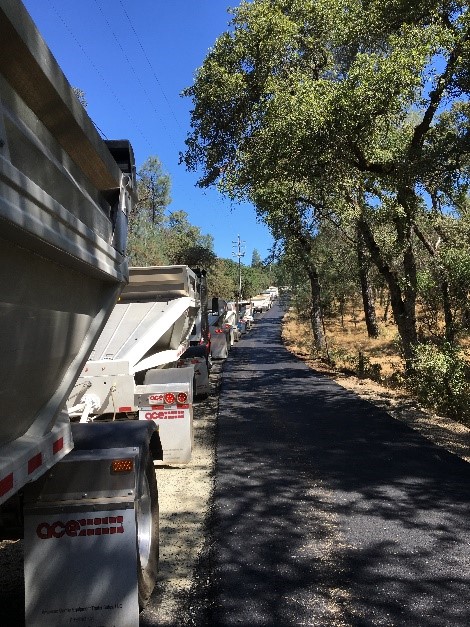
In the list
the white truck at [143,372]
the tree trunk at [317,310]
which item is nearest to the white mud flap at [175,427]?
the white truck at [143,372]

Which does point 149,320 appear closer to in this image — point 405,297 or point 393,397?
point 393,397

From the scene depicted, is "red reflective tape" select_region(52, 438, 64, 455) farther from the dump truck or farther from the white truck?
the white truck

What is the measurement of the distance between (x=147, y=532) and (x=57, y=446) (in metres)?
1.19

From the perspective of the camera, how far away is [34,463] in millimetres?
2842

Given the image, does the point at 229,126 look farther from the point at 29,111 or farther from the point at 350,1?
the point at 29,111

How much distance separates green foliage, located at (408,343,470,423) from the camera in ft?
36.5

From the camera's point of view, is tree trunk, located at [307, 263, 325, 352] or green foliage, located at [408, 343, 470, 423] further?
tree trunk, located at [307, 263, 325, 352]

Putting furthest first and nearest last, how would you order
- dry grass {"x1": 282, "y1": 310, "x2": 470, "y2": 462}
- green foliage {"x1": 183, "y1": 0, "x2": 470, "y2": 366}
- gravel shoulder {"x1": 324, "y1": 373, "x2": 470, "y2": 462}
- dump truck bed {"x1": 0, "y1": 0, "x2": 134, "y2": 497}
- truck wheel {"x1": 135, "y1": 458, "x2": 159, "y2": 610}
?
1. green foliage {"x1": 183, "y1": 0, "x2": 470, "y2": 366}
2. dry grass {"x1": 282, "y1": 310, "x2": 470, "y2": 462}
3. gravel shoulder {"x1": 324, "y1": 373, "x2": 470, "y2": 462}
4. truck wheel {"x1": 135, "y1": 458, "x2": 159, "y2": 610}
5. dump truck bed {"x1": 0, "y1": 0, "x2": 134, "y2": 497}

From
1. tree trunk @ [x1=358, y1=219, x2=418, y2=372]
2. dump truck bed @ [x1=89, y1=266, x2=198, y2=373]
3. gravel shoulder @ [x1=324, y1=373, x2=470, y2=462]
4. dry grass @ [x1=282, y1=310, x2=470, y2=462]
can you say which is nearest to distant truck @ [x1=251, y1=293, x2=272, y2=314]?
dry grass @ [x1=282, y1=310, x2=470, y2=462]

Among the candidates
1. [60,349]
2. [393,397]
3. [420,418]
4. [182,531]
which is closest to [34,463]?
[60,349]

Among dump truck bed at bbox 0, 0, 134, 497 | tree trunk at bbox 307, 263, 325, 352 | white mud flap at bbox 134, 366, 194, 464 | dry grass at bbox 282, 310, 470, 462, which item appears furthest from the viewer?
tree trunk at bbox 307, 263, 325, 352

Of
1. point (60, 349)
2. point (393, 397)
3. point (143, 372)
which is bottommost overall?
point (393, 397)

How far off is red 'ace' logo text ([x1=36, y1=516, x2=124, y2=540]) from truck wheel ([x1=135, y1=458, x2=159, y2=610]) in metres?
0.21

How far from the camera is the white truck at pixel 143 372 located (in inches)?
257
